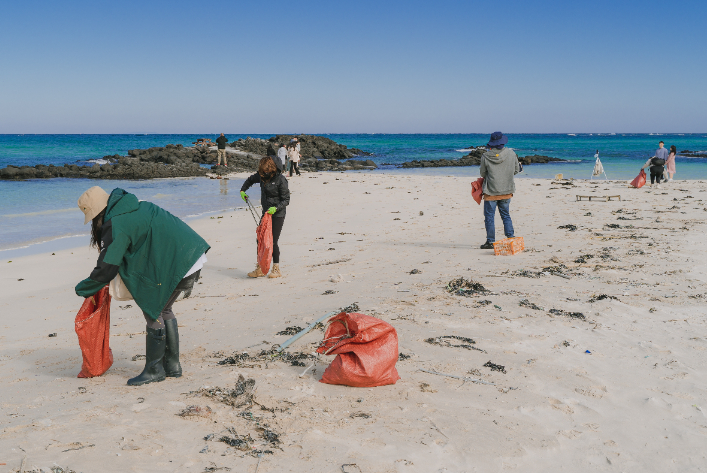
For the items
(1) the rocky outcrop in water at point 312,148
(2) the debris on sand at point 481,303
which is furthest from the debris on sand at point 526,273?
(1) the rocky outcrop in water at point 312,148

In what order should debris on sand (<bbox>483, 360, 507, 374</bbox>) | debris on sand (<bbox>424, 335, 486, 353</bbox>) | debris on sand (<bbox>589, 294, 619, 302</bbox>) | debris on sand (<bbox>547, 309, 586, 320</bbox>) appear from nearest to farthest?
1. debris on sand (<bbox>483, 360, 507, 374</bbox>)
2. debris on sand (<bbox>424, 335, 486, 353</bbox>)
3. debris on sand (<bbox>547, 309, 586, 320</bbox>)
4. debris on sand (<bbox>589, 294, 619, 302</bbox>)

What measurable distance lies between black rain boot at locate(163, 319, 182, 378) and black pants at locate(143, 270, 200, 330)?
0.05 meters

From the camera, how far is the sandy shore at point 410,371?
2.84m

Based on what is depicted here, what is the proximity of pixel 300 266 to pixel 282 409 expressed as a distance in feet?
14.7

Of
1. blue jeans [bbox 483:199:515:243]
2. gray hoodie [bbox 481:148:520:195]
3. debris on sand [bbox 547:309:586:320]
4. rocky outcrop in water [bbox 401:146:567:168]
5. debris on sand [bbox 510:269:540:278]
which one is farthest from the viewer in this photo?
rocky outcrop in water [bbox 401:146:567:168]

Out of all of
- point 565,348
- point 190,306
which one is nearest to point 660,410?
point 565,348

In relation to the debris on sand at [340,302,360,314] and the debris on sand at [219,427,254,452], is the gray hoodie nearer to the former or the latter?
the debris on sand at [340,302,360,314]

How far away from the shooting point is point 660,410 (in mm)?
3312

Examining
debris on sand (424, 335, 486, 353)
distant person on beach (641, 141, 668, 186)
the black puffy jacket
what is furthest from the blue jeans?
distant person on beach (641, 141, 668, 186)

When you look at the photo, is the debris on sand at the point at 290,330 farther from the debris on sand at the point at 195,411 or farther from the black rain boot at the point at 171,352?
the debris on sand at the point at 195,411

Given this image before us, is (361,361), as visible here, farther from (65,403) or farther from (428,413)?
(65,403)

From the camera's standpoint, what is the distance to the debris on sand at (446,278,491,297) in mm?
5704

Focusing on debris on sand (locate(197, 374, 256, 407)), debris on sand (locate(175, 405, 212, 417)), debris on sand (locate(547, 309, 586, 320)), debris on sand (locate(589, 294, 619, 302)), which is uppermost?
debris on sand (locate(589, 294, 619, 302))

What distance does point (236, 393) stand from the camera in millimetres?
3418
